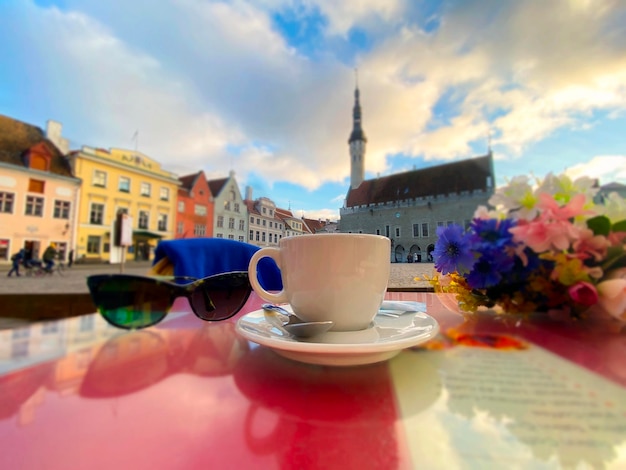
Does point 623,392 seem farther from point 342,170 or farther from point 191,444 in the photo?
point 342,170

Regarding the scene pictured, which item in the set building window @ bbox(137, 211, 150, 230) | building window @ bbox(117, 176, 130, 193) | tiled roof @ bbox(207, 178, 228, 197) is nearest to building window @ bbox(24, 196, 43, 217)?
building window @ bbox(117, 176, 130, 193)

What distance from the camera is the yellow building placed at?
7.06 ft

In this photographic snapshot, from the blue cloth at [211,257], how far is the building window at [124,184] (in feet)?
6.54

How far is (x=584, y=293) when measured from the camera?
29 cm

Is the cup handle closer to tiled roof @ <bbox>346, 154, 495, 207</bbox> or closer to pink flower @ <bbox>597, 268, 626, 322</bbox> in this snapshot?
pink flower @ <bbox>597, 268, 626, 322</bbox>

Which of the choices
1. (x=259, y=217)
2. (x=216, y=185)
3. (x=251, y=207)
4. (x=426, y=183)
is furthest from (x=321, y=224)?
(x=216, y=185)

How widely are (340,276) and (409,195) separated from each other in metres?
1.02

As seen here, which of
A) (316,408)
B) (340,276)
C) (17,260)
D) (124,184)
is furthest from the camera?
(124,184)

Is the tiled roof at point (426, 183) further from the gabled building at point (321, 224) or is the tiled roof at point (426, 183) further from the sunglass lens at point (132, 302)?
the sunglass lens at point (132, 302)

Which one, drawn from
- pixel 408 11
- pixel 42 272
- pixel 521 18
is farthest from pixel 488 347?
pixel 42 272

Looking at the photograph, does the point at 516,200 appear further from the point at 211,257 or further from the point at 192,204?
the point at 192,204

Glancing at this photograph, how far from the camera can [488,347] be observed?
0.26 meters

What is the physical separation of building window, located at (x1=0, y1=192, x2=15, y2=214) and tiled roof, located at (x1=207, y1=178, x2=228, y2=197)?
1.24 metres

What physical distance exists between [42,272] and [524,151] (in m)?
2.77
